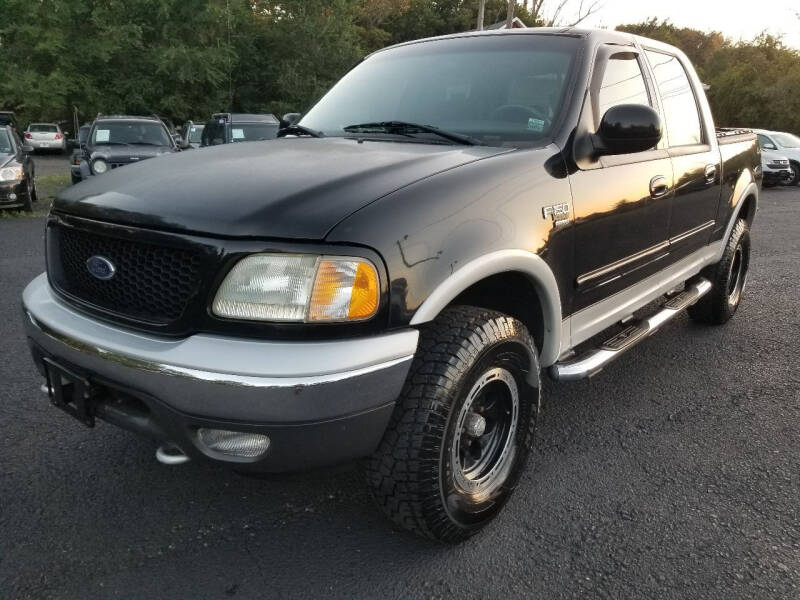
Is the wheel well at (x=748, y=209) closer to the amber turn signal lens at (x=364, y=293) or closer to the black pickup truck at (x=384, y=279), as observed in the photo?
the black pickup truck at (x=384, y=279)

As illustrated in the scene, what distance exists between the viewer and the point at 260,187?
6.80 feet

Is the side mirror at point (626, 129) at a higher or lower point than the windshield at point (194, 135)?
higher

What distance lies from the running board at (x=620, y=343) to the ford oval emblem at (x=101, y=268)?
177cm

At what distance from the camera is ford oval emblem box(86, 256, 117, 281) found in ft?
6.92

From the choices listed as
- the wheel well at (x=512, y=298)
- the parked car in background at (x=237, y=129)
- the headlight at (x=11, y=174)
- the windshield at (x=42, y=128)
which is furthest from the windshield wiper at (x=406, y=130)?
the windshield at (x=42, y=128)

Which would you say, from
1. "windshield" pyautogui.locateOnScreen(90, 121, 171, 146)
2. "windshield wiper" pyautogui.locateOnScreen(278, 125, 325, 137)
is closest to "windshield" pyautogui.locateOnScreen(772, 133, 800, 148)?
"windshield" pyautogui.locateOnScreen(90, 121, 171, 146)

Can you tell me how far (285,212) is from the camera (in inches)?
74.9

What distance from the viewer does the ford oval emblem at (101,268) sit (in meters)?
2.11

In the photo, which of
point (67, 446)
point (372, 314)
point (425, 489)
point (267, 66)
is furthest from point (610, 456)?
point (267, 66)

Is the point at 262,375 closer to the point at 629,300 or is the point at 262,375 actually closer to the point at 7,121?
the point at 629,300

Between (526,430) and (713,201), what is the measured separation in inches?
95.3

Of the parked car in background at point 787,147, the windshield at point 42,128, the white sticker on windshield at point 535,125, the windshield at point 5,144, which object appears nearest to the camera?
the white sticker on windshield at point 535,125

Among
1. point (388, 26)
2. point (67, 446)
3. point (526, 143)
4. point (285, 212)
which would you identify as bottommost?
point (67, 446)

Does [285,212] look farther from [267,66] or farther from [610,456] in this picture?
[267,66]
